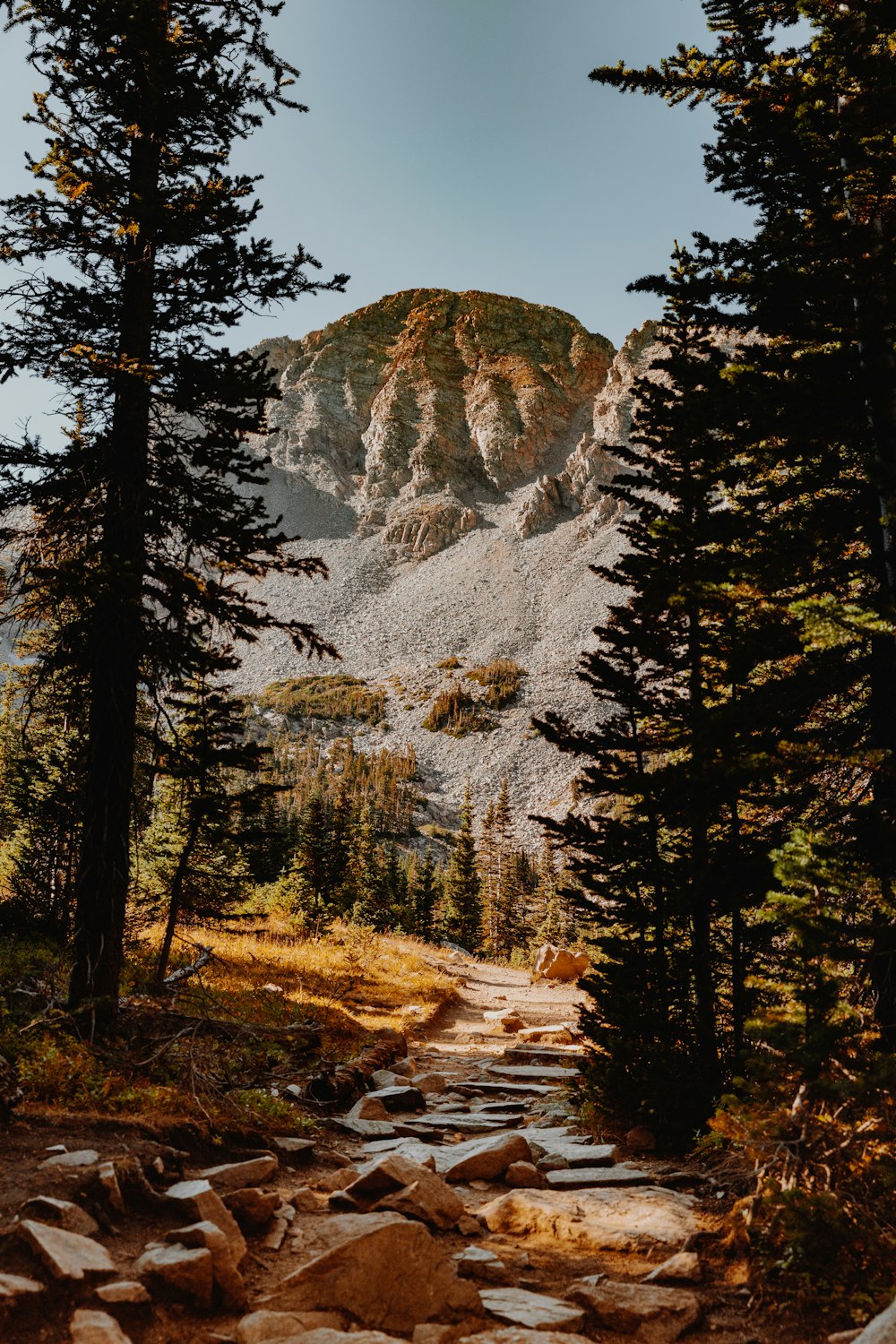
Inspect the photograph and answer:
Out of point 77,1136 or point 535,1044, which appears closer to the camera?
point 77,1136

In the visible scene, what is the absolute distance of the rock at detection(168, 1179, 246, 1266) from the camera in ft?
14.8

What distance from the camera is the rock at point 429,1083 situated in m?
11.0

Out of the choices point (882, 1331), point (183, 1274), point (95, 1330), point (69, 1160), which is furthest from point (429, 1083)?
point (882, 1331)

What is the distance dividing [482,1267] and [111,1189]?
2.51 meters

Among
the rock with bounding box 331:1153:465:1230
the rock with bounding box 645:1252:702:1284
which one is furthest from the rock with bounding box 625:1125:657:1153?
the rock with bounding box 645:1252:702:1284

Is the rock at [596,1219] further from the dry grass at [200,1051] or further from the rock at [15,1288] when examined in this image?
the rock at [15,1288]

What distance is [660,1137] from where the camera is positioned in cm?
820

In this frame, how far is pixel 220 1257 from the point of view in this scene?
13.5 feet

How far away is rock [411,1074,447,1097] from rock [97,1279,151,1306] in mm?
7781

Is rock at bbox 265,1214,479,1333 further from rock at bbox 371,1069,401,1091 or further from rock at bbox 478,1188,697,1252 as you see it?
rock at bbox 371,1069,401,1091

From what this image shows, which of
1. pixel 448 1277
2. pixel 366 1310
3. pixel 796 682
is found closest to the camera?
pixel 366 1310

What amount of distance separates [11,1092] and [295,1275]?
3136 millimetres

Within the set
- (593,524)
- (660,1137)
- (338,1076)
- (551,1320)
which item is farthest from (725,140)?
Answer: (593,524)

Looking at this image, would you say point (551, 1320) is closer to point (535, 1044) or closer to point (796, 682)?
point (796, 682)
